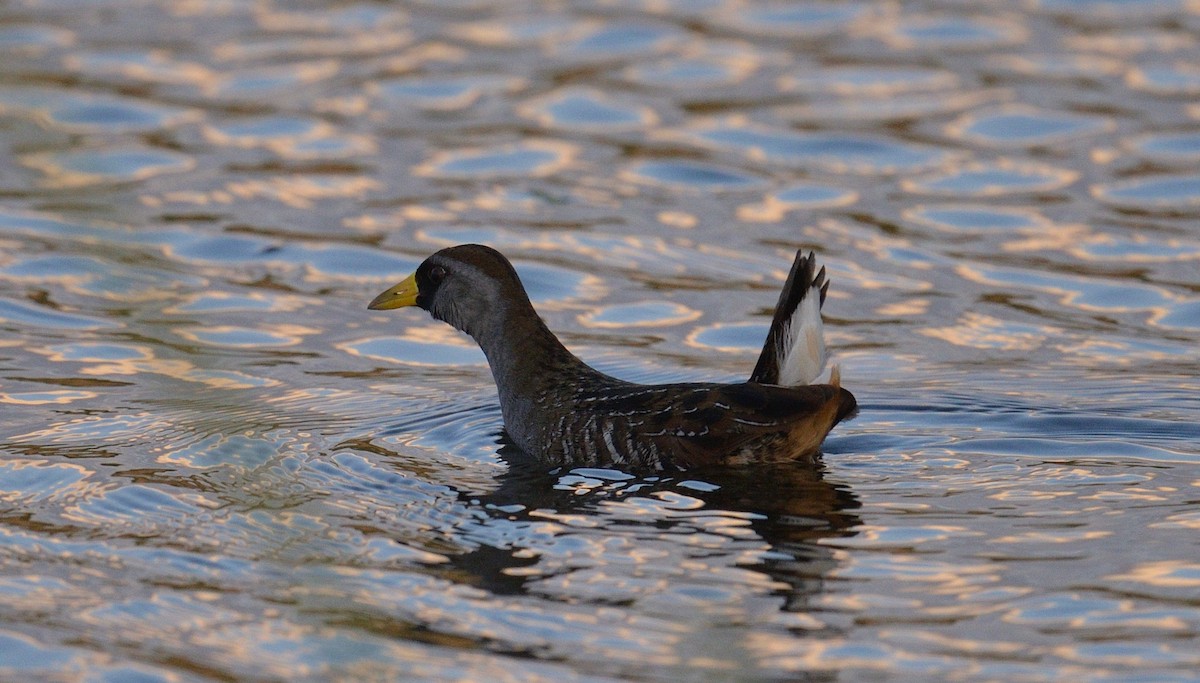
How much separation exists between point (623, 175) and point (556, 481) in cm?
555

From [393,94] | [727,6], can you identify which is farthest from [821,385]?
[727,6]

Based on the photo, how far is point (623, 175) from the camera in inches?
489

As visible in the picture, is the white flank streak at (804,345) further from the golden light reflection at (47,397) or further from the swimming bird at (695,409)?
the golden light reflection at (47,397)

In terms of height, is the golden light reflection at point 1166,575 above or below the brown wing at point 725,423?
below

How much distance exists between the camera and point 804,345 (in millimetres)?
7090

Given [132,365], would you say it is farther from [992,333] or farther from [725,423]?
[992,333]

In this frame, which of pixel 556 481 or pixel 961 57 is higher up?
pixel 961 57

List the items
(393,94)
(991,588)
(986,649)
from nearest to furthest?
(986,649) < (991,588) < (393,94)

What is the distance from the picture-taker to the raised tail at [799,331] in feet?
23.1

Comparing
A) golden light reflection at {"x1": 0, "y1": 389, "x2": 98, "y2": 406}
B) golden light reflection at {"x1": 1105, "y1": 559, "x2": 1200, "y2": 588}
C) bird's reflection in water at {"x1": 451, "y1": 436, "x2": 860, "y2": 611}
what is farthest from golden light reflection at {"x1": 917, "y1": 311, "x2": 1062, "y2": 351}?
golden light reflection at {"x1": 0, "y1": 389, "x2": 98, "y2": 406}

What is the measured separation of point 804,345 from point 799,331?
60 millimetres

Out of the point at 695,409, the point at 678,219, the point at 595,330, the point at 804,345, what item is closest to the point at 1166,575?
the point at 804,345

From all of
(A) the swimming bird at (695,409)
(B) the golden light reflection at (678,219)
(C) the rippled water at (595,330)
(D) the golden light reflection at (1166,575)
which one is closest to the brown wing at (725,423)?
(A) the swimming bird at (695,409)

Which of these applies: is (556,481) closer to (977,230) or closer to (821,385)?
(821,385)
